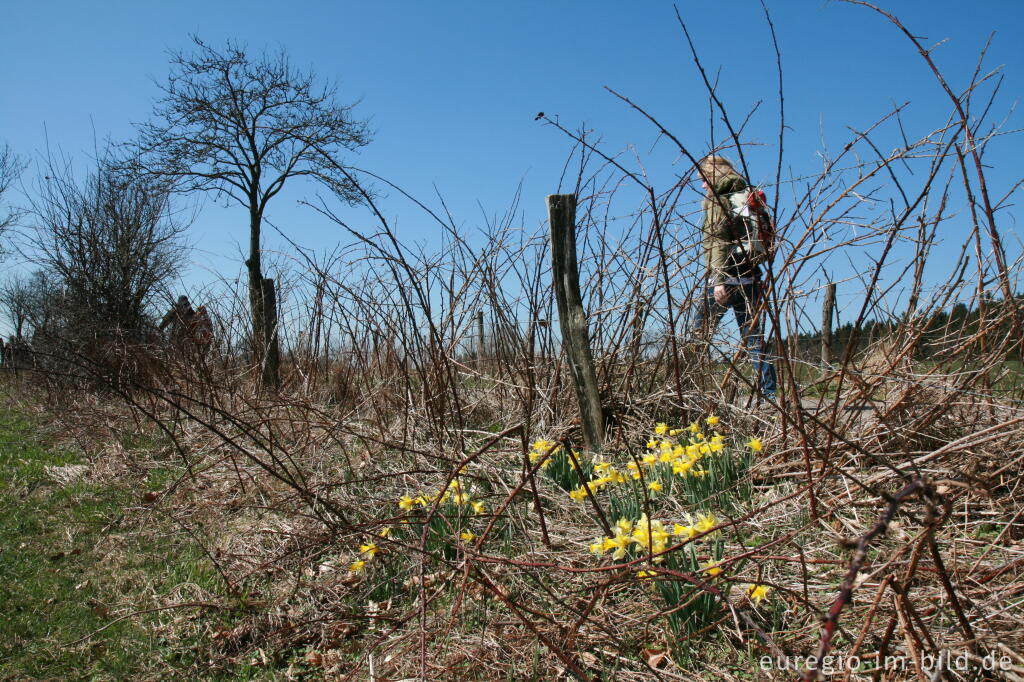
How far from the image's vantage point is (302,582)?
2613mm

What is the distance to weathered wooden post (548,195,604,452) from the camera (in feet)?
12.4

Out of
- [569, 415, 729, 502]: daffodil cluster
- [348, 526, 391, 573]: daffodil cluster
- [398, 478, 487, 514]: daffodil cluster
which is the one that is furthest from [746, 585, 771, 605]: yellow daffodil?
[348, 526, 391, 573]: daffodil cluster

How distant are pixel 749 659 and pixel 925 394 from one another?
1.90 meters

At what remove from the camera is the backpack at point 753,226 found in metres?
2.22

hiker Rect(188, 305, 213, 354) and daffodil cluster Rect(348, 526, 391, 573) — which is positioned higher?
hiker Rect(188, 305, 213, 354)

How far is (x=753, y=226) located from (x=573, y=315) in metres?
1.18

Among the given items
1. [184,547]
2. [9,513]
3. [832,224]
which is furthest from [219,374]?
[832,224]

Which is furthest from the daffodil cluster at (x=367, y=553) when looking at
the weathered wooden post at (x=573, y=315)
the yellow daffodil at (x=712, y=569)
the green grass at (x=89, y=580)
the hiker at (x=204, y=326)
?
the hiker at (x=204, y=326)

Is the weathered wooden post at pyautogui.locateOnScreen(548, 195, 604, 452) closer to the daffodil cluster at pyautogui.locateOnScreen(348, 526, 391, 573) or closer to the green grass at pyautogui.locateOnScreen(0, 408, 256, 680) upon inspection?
the daffodil cluster at pyautogui.locateOnScreen(348, 526, 391, 573)

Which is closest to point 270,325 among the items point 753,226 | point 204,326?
point 204,326

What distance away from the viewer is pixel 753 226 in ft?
12.3

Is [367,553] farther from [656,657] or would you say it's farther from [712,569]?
[712,569]

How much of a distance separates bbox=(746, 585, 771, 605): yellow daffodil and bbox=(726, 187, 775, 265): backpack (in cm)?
100

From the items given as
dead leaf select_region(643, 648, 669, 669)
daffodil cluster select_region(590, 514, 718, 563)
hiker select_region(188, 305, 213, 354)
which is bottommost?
dead leaf select_region(643, 648, 669, 669)
